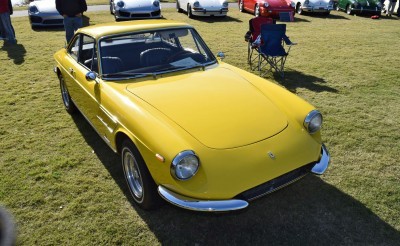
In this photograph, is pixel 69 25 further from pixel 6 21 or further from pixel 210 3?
pixel 210 3

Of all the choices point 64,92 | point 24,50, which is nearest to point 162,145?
point 64,92

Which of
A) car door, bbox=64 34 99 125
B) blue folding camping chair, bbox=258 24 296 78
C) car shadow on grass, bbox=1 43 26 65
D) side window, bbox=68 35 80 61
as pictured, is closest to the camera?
car door, bbox=64 34 99 125

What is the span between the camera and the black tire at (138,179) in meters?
2.96

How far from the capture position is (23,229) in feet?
10.0

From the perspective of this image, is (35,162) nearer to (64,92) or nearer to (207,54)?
(64,92)

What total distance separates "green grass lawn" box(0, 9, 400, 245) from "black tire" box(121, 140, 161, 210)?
0.51 feet

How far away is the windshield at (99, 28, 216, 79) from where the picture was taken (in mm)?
3764

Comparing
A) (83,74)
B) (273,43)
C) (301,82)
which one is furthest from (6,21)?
(301,82)

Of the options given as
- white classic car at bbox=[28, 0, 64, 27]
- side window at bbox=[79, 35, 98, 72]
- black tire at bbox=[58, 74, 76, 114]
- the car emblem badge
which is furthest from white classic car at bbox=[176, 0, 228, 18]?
the car emblem badge

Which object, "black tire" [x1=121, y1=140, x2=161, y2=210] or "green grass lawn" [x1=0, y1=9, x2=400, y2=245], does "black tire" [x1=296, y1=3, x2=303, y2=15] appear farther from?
"black tire" [x1=121, y1=140, x2=161, y2=210]

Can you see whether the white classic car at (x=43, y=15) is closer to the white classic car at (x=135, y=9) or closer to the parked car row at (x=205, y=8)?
the parked car row at (x=205, y=8)

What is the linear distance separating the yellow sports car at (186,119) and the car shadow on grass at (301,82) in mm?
2666

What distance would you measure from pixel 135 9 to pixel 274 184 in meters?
10.4

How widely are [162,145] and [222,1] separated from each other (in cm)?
1217
